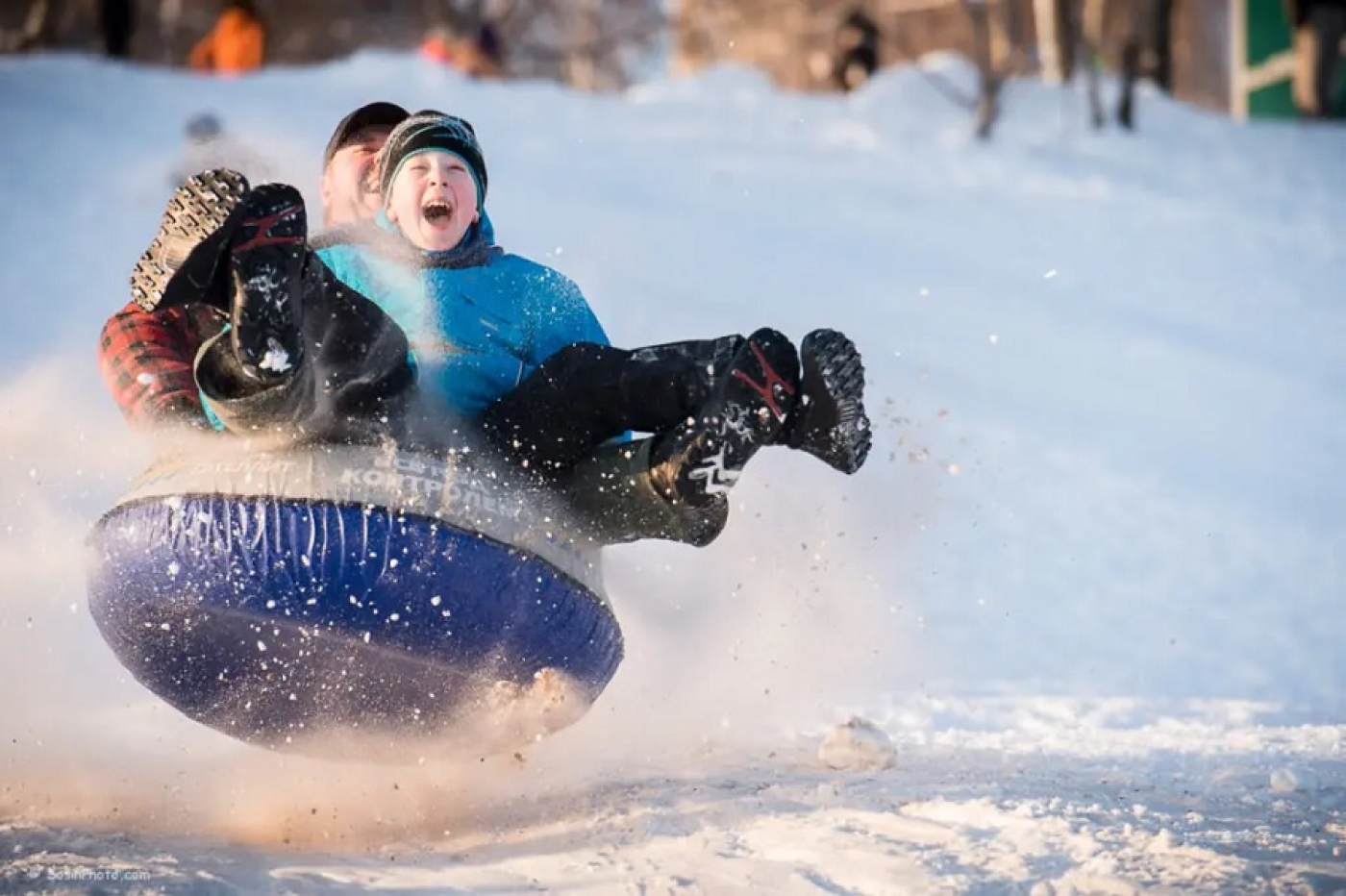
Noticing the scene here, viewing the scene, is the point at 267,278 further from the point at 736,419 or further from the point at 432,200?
the point at 736,419

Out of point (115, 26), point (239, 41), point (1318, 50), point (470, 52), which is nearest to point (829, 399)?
point (239, 41)

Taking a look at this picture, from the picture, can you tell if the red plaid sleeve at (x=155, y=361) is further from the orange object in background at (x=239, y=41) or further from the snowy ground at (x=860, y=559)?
the orange object in background at (x=239, y=41)

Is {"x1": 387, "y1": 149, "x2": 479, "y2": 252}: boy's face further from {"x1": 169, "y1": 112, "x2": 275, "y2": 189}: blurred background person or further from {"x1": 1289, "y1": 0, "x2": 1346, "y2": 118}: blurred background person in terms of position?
{"x1": 1289, "y1": 0, "x2": 1346, "y2": 118}: blurred background person

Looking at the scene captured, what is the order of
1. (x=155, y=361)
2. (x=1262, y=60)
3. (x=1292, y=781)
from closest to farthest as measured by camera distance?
(x=1292, y=781) → (x=155, y=361) → (x=1262, y=60)

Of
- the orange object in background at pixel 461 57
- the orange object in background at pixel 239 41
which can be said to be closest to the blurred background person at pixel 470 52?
the orange object in background at pixel 461 57

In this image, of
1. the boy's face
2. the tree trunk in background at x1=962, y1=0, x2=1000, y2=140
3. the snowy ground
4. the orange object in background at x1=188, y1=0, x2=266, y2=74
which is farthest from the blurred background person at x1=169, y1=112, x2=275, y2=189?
the tree trunk in background at x1=962, y1=0, x2=1000, y2=140

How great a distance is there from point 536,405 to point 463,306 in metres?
0.33

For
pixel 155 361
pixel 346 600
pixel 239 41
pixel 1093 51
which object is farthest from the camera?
pixel 239 41

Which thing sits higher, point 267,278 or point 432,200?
point 432,200

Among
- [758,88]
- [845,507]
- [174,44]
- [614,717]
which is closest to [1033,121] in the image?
[758,88]

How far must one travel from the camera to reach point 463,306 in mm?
3859

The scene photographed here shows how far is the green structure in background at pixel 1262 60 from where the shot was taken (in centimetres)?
1705

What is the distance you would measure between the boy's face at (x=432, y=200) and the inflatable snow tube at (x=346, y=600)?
63 cm

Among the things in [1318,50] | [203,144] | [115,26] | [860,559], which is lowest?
[860,559]
